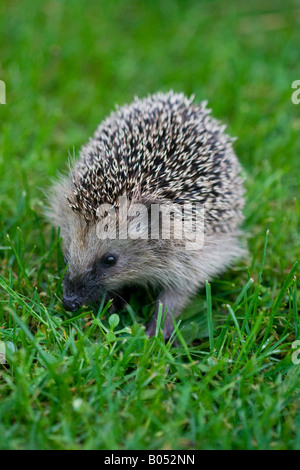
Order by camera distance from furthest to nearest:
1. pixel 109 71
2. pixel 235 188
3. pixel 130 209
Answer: pixel 109 71 → pixel 235 188 → pixel 130 209

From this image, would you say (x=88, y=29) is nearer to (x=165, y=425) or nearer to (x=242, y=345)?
(x=242, y=345)

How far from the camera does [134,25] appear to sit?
21.8ft

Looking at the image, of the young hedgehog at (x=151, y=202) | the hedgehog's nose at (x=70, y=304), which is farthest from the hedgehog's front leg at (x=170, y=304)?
the hedgehog's nose at (x=70, y=304)

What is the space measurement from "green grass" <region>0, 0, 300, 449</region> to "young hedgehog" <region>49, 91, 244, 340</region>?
17 centimetres

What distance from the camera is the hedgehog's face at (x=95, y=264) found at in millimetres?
3244

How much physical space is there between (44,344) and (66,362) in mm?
288

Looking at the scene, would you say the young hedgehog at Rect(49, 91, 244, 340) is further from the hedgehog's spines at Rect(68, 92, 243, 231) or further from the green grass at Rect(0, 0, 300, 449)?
the green grass at Rect(0, 0, 300, 449)

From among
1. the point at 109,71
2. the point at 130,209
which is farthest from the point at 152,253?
the point at 109,71

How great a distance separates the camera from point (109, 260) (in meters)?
3.36

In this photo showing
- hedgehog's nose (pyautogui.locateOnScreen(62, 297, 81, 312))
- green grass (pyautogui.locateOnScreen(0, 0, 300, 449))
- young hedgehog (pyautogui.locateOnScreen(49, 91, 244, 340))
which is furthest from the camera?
young hedgehog (pyautogui.locateOnScreen(49, 91, 244, 340))

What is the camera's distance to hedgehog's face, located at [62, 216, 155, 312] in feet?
10.6

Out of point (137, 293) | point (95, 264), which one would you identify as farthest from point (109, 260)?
point (137, 293)

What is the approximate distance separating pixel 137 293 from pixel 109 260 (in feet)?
1.64

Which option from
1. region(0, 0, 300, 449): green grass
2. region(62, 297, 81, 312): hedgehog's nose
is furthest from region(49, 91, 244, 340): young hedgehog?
region(0, 0, 300, 449): green grass
